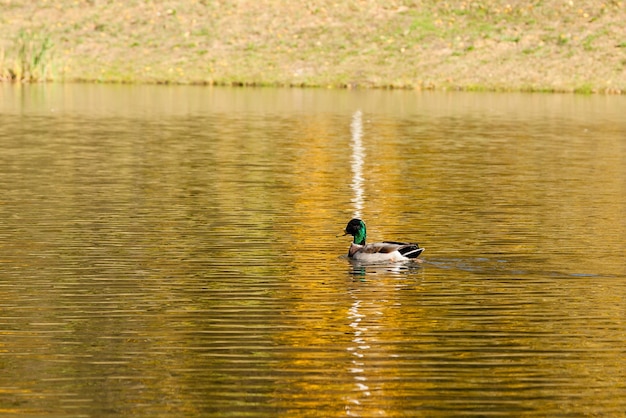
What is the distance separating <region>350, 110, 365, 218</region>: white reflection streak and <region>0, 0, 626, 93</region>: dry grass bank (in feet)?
88.5

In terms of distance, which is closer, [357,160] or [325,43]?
[357,160]

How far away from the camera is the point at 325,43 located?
101m

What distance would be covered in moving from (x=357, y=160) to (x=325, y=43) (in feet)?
187

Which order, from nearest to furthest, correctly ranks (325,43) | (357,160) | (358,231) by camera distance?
(358,231), (357,160), (325,43)

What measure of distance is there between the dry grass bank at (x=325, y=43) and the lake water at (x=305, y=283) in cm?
4547

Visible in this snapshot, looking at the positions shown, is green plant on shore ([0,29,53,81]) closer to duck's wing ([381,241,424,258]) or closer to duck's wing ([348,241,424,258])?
duck's wing ([348,241,424,258])

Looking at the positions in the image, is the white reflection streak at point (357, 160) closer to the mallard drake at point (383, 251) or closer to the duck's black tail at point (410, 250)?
the mallard drake at point (383, 251)

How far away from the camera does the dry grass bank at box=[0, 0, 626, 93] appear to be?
94000 millimetres

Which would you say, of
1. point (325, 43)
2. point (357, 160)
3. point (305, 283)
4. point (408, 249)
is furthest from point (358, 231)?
point (325, 43)

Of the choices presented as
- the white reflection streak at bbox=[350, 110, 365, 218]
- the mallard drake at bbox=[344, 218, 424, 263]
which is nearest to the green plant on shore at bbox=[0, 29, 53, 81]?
the white reflection streak at bbox=[350, 110, 365, 218]

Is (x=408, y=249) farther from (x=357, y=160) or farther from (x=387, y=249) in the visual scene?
(x=357, y=160)

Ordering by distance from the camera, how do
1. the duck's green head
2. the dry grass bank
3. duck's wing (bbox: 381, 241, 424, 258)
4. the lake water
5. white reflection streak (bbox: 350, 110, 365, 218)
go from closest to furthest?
1. the lake water
2. duck's wing (bbox: 381, 241, 424, 258)
3. the duck's green head
4. white reflection streak (bbox: 350, 110, 365, 218)
5. the dry grass bank

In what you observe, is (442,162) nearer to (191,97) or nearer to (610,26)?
(191,97)

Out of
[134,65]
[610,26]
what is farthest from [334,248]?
[610,26]
